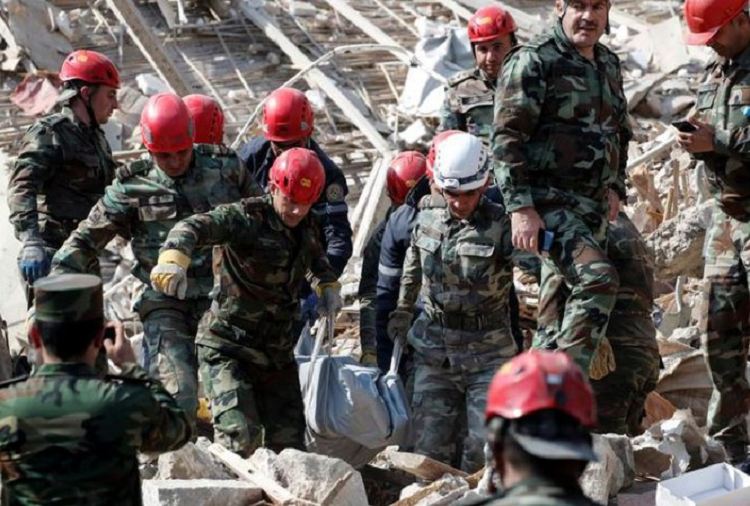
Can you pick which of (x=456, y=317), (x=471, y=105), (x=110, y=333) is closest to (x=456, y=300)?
(x=456, y=317)

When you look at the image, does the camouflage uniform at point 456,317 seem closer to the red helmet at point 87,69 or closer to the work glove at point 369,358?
the work glove at point 369,358

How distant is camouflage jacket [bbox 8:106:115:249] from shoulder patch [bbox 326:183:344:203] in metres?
1.41

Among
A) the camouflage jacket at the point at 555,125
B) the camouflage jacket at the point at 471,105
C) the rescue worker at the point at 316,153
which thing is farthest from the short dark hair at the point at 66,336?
the camouflage jacket at the point at 471,105

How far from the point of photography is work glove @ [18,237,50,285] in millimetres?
9016

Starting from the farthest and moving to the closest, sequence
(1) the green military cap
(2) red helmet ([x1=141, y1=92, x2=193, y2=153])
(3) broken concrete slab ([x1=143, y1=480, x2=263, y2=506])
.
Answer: (2) red helmet ([x1=141, y1=92, x2=193, y2=153])
(3) broken concrete slab ([x1=143, y1=480, x2=263, y2=506])
(1) the green military cap

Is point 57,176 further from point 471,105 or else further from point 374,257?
point 471,105

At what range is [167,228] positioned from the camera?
834 cm

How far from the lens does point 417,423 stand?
8352 mm

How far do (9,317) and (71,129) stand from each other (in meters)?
3.25

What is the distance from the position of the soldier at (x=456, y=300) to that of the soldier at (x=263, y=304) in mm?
489

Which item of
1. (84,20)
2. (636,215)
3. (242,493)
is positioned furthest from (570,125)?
(84,20)

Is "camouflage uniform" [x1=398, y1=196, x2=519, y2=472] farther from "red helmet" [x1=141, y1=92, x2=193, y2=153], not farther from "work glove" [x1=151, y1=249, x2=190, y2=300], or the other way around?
"work glove" [x1=151, y1=249, x2=190, y2=300]

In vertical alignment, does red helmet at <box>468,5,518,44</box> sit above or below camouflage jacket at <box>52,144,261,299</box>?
above

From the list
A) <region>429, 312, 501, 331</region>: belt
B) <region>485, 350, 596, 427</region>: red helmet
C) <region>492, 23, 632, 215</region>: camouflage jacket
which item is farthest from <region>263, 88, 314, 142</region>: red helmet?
<region>485, 350, 596, 427</region>: red helmet
